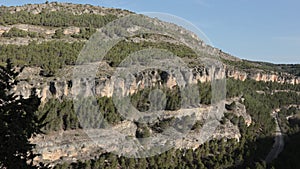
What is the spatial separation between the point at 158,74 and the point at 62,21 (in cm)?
3744

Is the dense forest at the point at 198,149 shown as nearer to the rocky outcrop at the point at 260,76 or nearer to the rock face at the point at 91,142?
the rock face at the point at 91,142

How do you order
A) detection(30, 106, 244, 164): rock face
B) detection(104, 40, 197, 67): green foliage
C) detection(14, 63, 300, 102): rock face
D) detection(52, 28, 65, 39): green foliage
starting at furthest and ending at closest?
1. detection(52, 28, 65, 39): green foliage
2. detection(104, 40, 197, 67): green foliage
3. detection(14, 63, 300, 102): rock face
4. detection(30, 106, 244, 164): rock face

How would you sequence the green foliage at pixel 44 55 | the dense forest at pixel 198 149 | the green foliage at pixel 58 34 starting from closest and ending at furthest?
the dense forest at pixel 198 149, the green foliage at pixel 44 55, the green foliage at pixel 58 34

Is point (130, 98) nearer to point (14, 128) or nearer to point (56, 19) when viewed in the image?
point (56, 19)

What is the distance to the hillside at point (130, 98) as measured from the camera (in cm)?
4475

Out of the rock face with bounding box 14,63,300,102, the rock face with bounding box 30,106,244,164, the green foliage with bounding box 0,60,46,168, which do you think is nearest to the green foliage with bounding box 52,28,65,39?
the rock face with bounding box 14,63,300,102

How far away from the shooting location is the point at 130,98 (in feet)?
190

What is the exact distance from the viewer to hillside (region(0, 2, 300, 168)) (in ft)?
147

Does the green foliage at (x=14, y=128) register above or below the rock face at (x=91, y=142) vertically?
above

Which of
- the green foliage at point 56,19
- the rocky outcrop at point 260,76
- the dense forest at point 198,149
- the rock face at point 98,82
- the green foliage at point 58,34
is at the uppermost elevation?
the green foliage at point 56,19

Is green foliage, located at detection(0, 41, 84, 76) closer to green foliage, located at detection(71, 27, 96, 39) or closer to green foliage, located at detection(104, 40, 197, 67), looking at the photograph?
green foliage, located at detection(104, 40, 197, 67)

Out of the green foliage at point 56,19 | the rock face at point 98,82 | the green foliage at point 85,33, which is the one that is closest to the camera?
the rock face at point 98,82

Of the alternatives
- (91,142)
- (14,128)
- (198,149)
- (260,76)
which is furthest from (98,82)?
(260,76)

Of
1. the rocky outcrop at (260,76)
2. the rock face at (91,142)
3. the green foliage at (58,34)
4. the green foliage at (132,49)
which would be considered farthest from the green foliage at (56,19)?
the rock face at (91,142)
